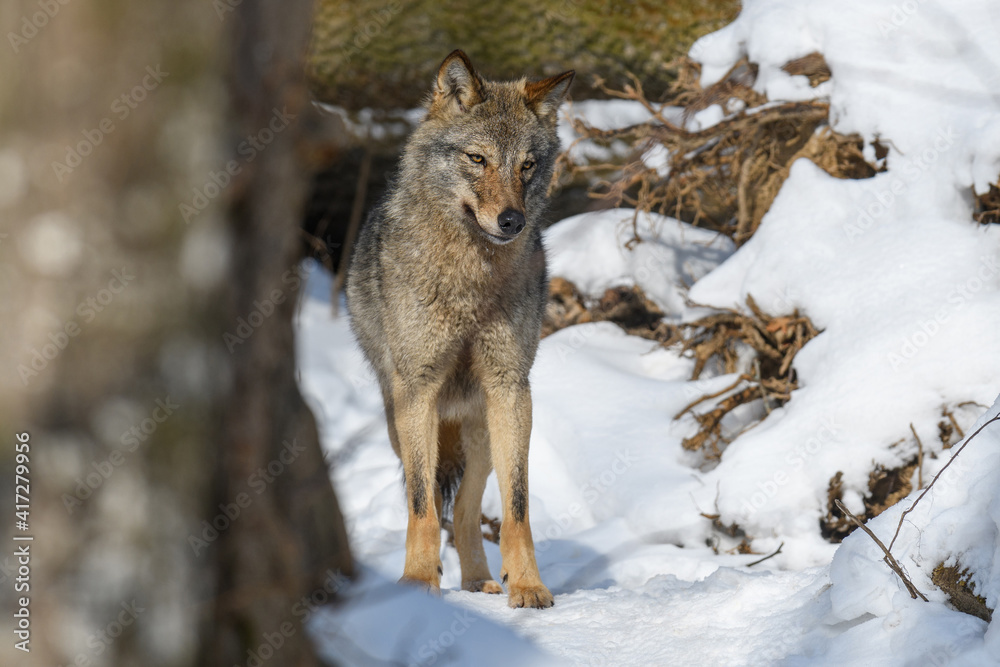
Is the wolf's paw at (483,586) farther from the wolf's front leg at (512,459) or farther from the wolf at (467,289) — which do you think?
the wolf's front leg at (512,459)

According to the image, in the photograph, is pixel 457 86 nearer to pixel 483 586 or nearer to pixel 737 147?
pixel 483 586

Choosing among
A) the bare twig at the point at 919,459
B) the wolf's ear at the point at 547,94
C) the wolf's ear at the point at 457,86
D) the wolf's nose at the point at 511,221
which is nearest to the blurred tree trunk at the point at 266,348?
the wolf's nose at the point at 511,221

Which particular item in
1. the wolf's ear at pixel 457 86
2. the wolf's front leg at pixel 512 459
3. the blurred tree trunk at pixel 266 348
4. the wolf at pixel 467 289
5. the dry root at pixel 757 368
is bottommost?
the dry root at pixel 757 368

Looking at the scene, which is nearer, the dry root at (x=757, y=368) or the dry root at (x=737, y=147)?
the dry root at (x=757, y=368)

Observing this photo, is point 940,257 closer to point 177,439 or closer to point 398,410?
point 398,410

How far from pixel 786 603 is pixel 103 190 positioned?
2657mm

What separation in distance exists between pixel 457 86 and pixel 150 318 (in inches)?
128

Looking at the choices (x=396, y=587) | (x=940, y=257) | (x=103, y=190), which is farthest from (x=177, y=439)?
(x=940, y=257)

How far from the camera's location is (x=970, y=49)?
5.69 m

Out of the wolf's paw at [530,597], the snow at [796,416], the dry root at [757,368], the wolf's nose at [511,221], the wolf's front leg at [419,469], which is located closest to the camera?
the snow at [796,416]

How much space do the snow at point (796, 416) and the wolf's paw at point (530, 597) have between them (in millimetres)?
141

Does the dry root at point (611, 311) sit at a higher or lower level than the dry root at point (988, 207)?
lower

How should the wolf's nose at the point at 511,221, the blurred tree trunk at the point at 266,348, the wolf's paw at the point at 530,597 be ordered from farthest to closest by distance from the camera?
the wolf's nose at the point at 511,221 → the wolf's paw at the point at 530,597 → the blurred tree trunk at the point at 266,348

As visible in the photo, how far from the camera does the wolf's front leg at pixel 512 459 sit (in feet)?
12.8
